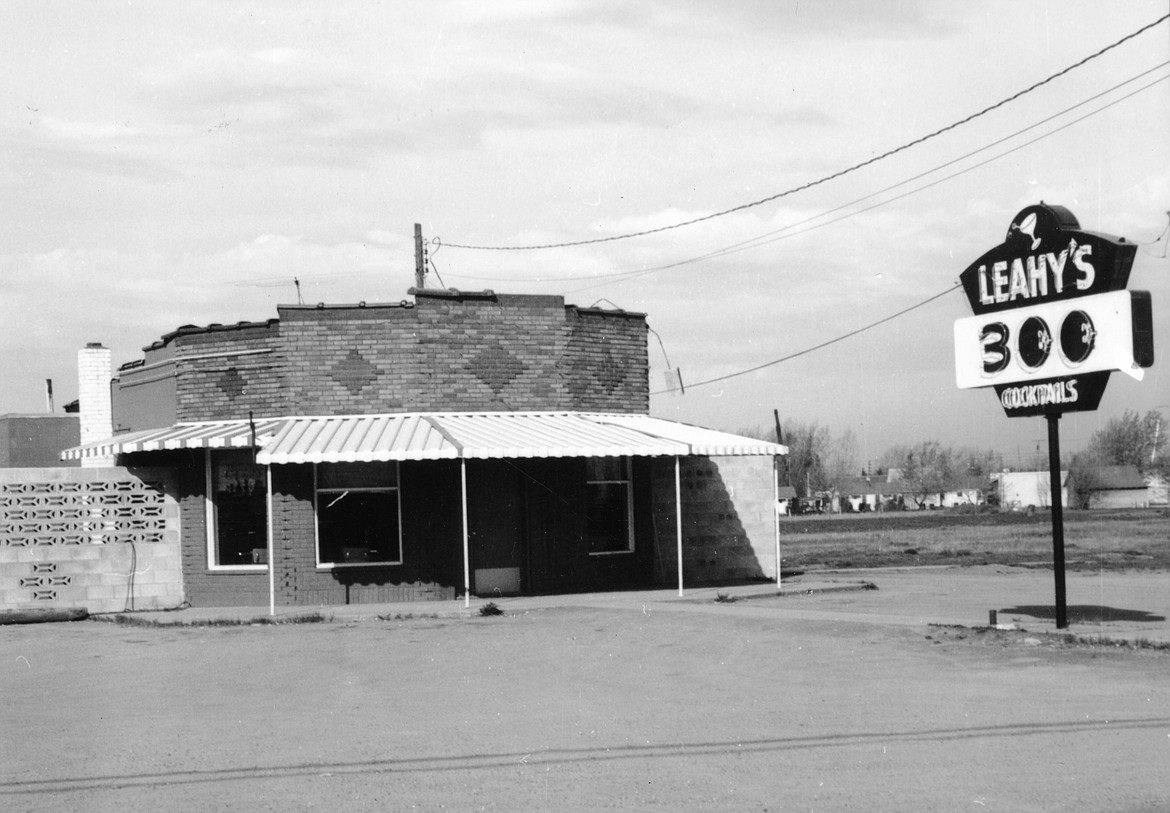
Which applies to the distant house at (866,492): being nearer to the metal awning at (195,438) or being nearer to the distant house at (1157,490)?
the distant house at (1157,490)

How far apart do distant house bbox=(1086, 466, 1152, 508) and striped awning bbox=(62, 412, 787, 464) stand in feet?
336

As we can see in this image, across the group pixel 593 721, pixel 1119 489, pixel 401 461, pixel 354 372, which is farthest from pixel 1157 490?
pixel 593 721

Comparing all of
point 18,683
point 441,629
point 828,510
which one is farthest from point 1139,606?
point 828,510

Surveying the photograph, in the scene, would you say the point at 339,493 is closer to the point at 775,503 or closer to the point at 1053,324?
the point at 775,503

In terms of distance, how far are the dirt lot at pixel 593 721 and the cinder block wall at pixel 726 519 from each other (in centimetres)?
781

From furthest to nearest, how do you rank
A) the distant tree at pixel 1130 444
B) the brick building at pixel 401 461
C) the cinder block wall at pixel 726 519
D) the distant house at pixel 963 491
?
the distant house at pixel 963 491, the distant tree at pixel 1130 444, the cinder block wall at pixel 726 519, the brick building at pixel 401 461

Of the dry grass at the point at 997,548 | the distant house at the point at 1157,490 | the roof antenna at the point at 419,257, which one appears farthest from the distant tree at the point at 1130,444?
the roof antenna at the point at 419,257

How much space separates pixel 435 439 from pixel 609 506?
4478 millimetres

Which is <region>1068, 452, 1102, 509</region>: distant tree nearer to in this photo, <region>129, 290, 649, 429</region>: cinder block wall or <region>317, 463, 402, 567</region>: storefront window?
<region>129, 290, 649, 429</region>: cinder block wall

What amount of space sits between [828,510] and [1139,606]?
118908 millimetres

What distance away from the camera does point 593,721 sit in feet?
33.1

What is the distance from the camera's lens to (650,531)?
76.1ft

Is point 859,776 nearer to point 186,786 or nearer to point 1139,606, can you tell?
point 186,786

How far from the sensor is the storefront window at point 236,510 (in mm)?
21391
